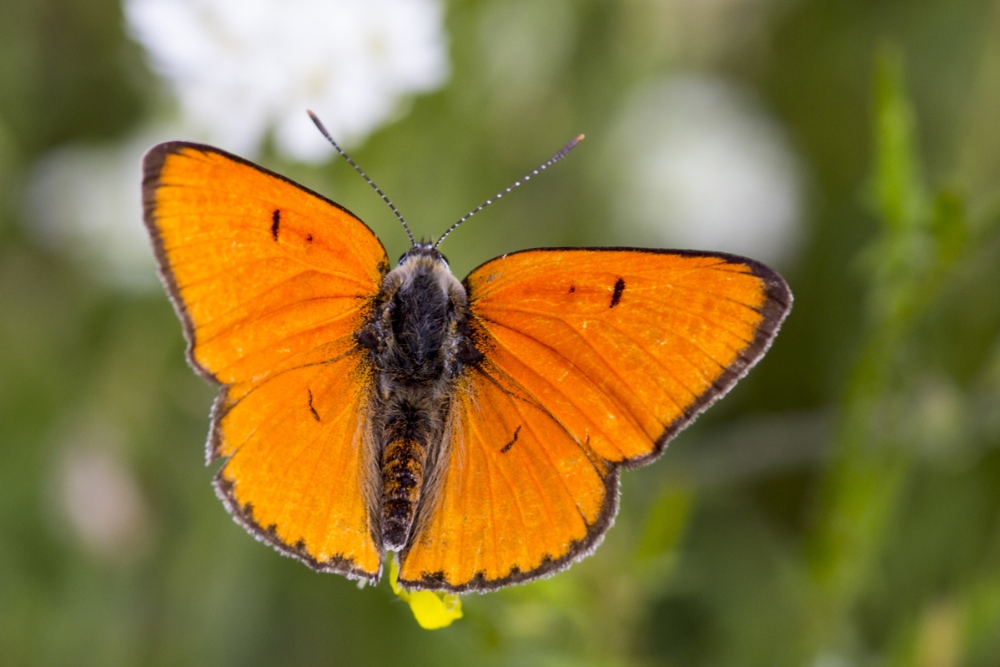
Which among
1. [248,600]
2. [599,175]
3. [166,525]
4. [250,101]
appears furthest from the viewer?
[599,175]

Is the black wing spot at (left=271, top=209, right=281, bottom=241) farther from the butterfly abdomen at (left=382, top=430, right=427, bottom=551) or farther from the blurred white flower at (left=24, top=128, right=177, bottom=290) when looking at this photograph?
the blurred white flower at (left=24, top=128, right=177, bottom=290)

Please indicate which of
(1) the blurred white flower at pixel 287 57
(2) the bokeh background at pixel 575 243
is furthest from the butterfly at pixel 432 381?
(1) the blurred white flower at pixel 287 57

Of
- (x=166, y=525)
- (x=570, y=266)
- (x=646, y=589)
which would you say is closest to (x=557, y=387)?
(x=570, y=266)

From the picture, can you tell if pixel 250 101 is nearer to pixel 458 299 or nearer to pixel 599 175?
pixel 458 299

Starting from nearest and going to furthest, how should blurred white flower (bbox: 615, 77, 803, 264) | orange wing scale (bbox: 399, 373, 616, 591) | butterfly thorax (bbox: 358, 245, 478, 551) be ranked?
orange wing scale (bbox: 399, 373, 616, 591) → butterfly thorax (bbox: 358, 245, 478, 551) → blurred white flower (bbox: 615, 77, 803, 264)

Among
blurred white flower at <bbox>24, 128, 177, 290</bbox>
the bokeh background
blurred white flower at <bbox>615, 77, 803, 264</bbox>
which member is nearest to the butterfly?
the bokeh background
